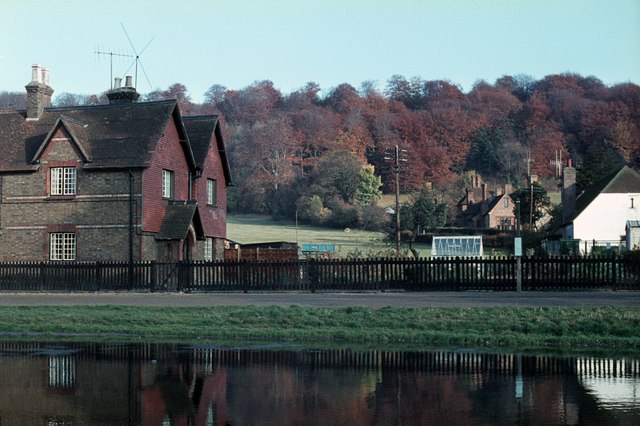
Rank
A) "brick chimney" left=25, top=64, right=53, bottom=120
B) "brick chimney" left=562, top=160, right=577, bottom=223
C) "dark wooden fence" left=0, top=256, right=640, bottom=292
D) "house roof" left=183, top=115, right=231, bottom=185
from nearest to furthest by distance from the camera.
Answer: "dark wooden fence" left=0, top=256, right=640, bottom=292 → "brick chimney" left=25, top=64, right=53, bottom=120 → "house roof" left=183, top=115, right=231, bottom=185 → "brick chimney" left=562, top=160, right=577, bottom=223

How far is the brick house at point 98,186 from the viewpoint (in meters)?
40.6

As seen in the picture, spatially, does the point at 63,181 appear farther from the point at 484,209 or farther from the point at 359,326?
the point at 484,209

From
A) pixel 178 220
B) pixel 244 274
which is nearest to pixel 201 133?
pixel 178 220

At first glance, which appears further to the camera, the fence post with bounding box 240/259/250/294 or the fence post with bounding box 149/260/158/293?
the fence post with bounding box 149/260/158/293

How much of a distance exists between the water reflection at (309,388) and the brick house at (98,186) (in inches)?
959

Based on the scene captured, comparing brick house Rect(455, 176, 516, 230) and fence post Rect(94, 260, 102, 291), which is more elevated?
brick house Rect(455, 176, 516, 230)

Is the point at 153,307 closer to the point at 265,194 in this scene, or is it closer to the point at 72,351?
the point at 72,351

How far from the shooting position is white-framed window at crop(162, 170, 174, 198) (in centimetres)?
4297

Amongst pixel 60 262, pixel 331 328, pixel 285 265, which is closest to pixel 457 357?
pixel 331 328

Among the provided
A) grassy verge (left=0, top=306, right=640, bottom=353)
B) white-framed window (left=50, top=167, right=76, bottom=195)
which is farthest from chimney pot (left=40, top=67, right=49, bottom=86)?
grassy verge (left=0, top=306, right=640, bottom=353)

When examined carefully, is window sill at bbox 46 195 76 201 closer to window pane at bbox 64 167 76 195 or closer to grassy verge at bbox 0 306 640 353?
window pane at bbox 64 167 76 195

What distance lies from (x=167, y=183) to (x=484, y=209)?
68.4 metres

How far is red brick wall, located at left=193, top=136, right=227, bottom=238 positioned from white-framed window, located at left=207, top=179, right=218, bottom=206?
0.74 feet

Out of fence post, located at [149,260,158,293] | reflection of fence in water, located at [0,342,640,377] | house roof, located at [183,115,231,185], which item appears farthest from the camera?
house roof, located at [183,115,231,185]
